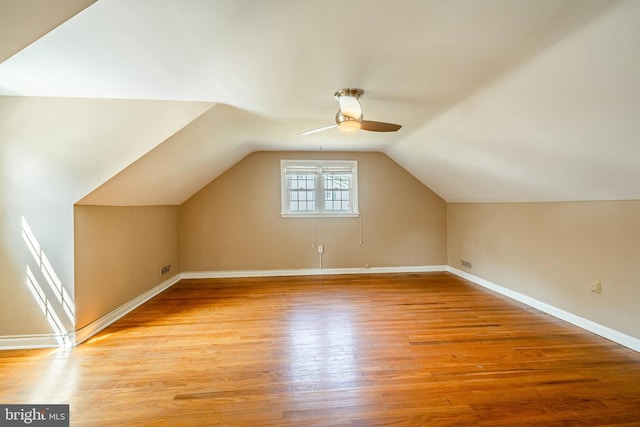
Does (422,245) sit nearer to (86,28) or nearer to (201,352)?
(201,352)

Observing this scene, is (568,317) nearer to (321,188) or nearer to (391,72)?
(391,72)

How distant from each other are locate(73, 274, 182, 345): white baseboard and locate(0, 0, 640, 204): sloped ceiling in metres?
1.22

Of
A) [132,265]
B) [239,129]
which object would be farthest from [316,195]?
[132,265]

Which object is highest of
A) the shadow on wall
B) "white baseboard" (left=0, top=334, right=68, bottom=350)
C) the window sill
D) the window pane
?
the window pane

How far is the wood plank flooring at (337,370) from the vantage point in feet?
5.33

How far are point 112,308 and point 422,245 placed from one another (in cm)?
463

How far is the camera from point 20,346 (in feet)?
7.79

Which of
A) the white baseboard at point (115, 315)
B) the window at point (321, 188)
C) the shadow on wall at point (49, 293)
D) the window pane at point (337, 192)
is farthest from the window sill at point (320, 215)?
the shadow on wall at point (49, 293)

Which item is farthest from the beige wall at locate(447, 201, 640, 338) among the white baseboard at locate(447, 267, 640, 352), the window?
the window

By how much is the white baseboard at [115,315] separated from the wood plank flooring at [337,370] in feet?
0.30

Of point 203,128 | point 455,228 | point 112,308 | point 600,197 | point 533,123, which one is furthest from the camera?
point 455,228

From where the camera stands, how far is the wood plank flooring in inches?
64.0

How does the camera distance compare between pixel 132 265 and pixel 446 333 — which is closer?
pixel 446 333

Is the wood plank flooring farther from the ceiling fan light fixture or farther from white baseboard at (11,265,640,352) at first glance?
the ceiling fan light fixture
